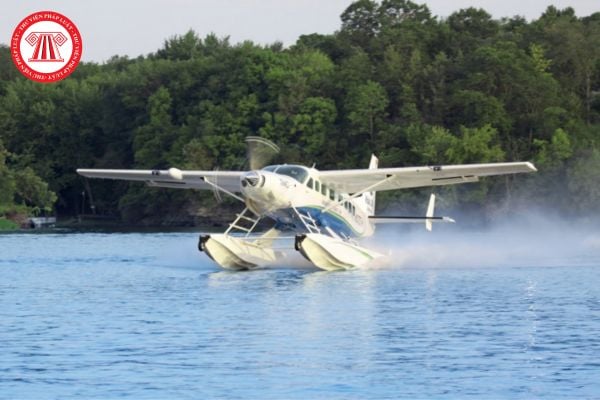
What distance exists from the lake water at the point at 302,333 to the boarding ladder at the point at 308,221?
100cm

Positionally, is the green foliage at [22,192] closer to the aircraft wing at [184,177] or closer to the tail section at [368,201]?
the tail section at [368,201]

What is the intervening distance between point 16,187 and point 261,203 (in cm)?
5155

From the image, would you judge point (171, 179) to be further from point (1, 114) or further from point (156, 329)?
point (1, 114)

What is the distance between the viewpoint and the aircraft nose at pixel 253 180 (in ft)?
81.8

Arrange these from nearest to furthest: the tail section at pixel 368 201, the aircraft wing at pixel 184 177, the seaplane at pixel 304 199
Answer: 1. the seaplane at pixel 304 199
2. the aircraft wing at pixel 184 177
3. the tail section at pixel 368 201

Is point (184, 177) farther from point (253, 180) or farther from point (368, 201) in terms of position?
point (368, 201)

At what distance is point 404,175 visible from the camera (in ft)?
94.3

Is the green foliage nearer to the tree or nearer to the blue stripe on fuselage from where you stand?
the tree

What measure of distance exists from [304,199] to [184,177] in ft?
12.3

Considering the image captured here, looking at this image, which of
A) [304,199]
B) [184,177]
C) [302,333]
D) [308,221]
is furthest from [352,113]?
[302,333]

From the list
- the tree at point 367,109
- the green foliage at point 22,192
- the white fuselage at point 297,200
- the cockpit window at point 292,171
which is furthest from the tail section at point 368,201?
the green foliage at point 22,192

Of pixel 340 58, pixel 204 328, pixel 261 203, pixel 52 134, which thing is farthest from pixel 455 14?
pixel 204 328

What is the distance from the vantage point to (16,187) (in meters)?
74.9

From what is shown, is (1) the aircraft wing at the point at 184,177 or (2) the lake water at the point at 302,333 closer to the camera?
(2) the lake water at the point at 302,333
